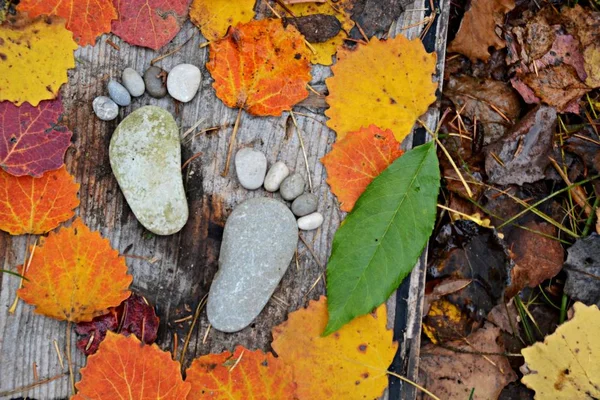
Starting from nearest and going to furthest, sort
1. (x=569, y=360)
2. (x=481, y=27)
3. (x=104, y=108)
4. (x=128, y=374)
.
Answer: (x=128, y=374), (x=104, y=108), (x=569, y=360), (x=481, y=27)


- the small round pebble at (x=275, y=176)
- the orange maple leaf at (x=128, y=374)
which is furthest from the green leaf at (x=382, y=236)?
the orange maple leaf at (x=128, y=374)

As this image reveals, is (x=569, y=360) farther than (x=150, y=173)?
Yes

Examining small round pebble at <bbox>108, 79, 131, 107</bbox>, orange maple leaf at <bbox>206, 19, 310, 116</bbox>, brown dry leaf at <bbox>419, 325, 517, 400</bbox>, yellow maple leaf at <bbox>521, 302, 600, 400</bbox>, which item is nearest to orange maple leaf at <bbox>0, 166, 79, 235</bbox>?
small round pebble at <bbox>108, 79, 131, 107</bbox>

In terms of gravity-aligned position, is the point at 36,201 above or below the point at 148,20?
below

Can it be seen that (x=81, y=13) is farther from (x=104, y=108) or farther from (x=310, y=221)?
(x=310, y=221)

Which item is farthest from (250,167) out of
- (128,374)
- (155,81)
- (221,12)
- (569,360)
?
(569,360)

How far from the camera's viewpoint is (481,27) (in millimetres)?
2178

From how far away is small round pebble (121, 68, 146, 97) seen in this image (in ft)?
6.22

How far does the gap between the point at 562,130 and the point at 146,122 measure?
5.48 feet

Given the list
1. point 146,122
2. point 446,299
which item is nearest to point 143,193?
point 146,122

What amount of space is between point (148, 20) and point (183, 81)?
0.25 meters

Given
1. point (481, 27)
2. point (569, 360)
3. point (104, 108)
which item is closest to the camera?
point (104, 108)

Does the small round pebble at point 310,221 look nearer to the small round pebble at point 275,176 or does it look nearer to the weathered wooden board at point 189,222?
the weathered wooden board at point 189,222

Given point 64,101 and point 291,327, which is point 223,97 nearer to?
point 64,101
